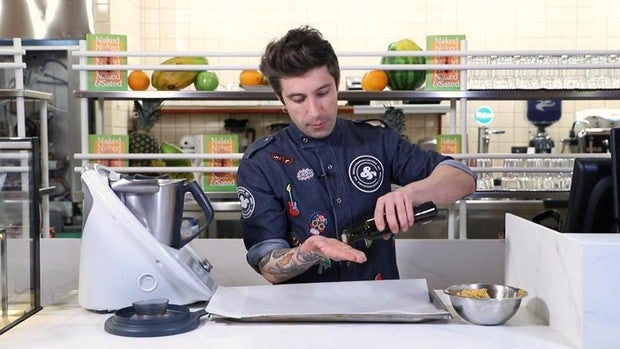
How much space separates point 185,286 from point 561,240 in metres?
0.83

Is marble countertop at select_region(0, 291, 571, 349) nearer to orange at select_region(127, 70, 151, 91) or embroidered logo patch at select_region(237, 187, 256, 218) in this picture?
embroidered logo patch at select_region(237, 187, 256, 218)

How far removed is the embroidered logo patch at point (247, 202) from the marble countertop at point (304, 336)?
52cm

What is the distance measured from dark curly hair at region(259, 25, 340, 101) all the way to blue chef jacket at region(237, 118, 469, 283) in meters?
0.21

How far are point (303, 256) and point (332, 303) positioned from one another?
0.62 feet

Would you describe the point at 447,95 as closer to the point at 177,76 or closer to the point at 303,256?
the point at 177,76

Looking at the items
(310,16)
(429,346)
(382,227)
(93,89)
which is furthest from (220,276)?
(310,16)

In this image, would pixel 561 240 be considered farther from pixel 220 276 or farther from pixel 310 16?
pixel 310 16

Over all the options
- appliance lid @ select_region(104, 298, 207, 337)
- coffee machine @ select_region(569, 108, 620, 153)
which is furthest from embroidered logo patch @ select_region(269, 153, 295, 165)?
coffee machine @ select_region(569, 108, 620, 153)

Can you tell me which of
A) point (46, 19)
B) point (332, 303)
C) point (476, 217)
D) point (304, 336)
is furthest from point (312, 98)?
point (46, 19)

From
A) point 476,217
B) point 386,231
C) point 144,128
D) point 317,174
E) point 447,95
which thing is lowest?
point 476,217

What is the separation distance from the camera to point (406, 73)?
115 inches

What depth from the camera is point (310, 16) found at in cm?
584

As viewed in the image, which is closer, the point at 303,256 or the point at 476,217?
the point at 303,256

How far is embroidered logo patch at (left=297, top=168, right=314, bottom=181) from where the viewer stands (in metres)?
2.05
